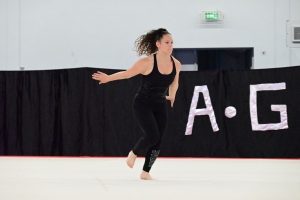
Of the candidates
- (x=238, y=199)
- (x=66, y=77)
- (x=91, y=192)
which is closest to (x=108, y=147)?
(x=66, y=77)

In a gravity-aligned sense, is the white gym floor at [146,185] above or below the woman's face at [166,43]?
below

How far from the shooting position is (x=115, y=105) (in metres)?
7.24

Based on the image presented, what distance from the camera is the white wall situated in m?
9.40

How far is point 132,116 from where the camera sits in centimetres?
721

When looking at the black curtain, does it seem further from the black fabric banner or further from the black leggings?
the black leggings

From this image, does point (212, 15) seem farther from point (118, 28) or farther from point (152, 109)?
point (152, 109)

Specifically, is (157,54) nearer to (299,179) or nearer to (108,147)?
(299,179)

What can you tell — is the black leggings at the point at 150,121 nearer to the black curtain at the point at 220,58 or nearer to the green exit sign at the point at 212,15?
the green exit sign at the point at 212,15

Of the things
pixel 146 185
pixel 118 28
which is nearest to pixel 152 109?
pixel 146 185

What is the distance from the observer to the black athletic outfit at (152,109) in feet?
12.8

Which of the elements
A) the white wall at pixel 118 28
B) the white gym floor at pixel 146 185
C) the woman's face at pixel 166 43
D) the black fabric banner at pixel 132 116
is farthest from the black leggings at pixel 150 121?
the white wall at pixel 118 28

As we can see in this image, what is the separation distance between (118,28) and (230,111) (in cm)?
330

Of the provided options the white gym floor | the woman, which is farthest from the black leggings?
the white gym floor

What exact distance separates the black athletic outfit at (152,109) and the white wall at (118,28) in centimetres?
555
